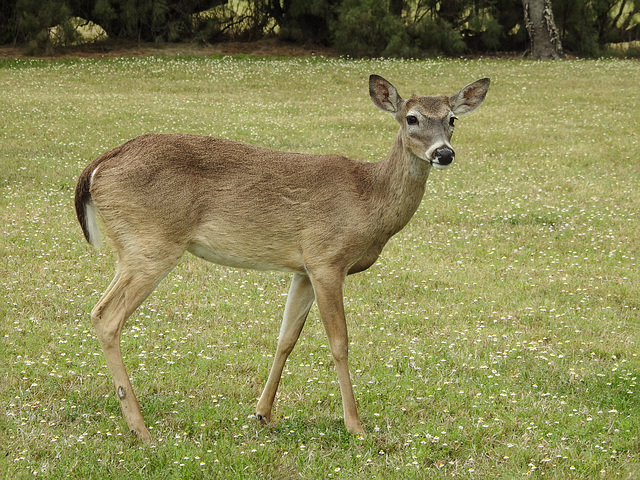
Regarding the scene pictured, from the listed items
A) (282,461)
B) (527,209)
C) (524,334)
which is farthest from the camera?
(527,209)

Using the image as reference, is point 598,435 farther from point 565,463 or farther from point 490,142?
point 490,142

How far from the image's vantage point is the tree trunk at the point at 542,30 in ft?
91.6

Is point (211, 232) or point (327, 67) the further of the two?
point (327, 67)

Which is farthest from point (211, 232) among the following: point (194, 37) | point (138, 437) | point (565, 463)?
point (194, 37)

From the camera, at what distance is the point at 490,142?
1622cm

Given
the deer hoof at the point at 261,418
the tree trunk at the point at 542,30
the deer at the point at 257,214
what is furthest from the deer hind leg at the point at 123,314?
the tree trunk at the point at 542,30

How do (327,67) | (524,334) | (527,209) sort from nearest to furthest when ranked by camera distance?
(524,334)
(527,209)
(327,67)

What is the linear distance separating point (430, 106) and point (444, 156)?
0.50 m

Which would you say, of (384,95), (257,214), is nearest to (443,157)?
(384,95)

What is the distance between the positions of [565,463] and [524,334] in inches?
88.7

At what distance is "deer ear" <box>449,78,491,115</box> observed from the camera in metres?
5.64

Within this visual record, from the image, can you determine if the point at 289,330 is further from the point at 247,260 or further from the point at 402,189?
the point at 402,189

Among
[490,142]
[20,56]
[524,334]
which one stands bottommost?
[20,56]

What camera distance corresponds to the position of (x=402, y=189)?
538cm
